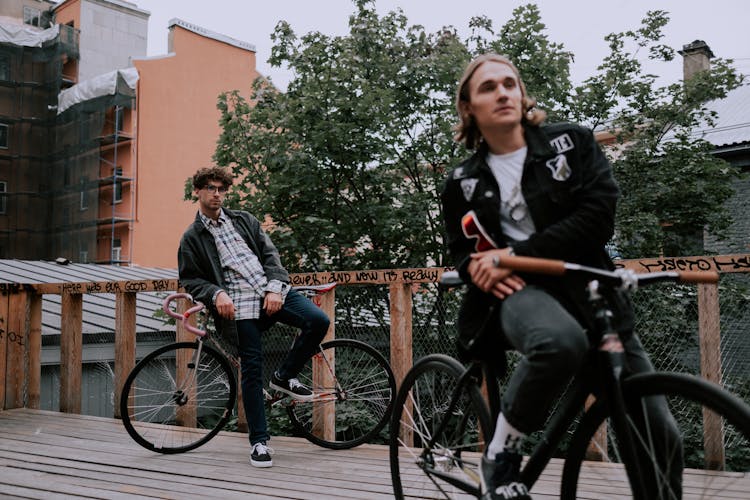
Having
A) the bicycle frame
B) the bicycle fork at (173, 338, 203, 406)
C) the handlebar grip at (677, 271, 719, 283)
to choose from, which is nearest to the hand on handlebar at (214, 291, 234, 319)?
the bicycle fork at (173, 338, 203, 406)

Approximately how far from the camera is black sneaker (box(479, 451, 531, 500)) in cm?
197

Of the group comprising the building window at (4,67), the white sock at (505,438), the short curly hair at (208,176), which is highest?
the building window at (4,67)

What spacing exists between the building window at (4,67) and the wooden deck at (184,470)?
31033 mm

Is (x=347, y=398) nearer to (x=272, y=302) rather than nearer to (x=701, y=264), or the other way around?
(x=272, y=302)

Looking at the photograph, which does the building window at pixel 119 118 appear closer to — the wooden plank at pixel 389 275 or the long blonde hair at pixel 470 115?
the wooden plank at pixel 389 275

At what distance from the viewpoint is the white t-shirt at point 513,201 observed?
2.12m

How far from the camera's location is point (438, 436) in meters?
2.57

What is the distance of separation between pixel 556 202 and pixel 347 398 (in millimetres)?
2814

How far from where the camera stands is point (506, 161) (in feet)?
7.16

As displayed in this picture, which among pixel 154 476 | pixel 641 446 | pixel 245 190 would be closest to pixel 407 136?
pixel 245 190

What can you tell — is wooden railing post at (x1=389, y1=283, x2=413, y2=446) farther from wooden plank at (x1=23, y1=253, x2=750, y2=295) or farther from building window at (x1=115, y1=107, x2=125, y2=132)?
building window at (x1=115, y1=107, x2=125, y2=132)

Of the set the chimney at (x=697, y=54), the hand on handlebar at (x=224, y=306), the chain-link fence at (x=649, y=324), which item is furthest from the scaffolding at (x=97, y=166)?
the hand on handlebar at (x=224, y=306)

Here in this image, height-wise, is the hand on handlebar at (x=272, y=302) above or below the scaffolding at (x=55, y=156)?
below

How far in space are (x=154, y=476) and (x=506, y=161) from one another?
2.75 metres
